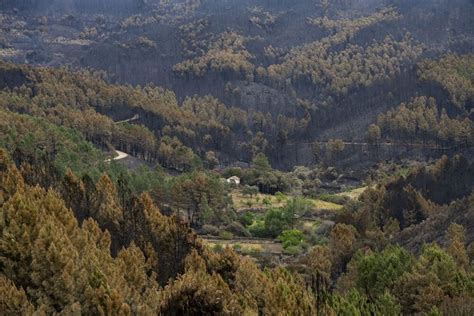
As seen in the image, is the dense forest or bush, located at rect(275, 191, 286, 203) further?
bush, located at rect(275, 191, 286, 203)

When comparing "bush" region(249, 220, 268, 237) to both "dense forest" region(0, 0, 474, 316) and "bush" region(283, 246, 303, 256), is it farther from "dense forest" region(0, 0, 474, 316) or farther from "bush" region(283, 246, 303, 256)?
"bush" region(283, 246, 303, 256)

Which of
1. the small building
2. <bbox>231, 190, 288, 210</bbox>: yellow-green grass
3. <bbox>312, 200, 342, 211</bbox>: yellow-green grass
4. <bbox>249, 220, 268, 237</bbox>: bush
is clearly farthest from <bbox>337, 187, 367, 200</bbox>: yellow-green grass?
<bbox>249, 220, 268, 237</bbox>: bush

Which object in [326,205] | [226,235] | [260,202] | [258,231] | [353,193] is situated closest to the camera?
[226,235]

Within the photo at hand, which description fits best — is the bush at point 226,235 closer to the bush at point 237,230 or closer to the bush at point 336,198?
the bush at point 237,230

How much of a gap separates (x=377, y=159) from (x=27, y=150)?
112875 millimetres

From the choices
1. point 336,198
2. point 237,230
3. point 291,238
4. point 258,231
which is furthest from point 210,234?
point 336,198

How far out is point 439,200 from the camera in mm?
125062

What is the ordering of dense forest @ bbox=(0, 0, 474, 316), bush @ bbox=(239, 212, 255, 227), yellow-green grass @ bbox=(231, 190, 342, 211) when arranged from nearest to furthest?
1. dense forest @ bbox=(0, 0, 474, 316)
2. bush @ bbox=(239, 212, 255, 227)
3. yellow-green grass @ bbox=(231, 190, 342, 211)

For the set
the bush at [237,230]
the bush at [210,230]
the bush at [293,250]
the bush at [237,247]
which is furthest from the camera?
the bush at [237,230]

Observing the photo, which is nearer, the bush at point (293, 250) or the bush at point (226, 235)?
the bush at point (293, 250)

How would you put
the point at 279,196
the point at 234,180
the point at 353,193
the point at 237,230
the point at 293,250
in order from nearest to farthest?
the point at 293,250 < the point at 237,230 < the point at 279,196 < the point at 353,193 < the point at 234,180

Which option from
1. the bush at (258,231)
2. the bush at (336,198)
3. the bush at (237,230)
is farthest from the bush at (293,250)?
the bush at (336,198)

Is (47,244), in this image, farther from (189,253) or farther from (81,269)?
(189,253)

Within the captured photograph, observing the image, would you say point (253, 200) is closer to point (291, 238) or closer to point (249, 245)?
point (291, 238)
